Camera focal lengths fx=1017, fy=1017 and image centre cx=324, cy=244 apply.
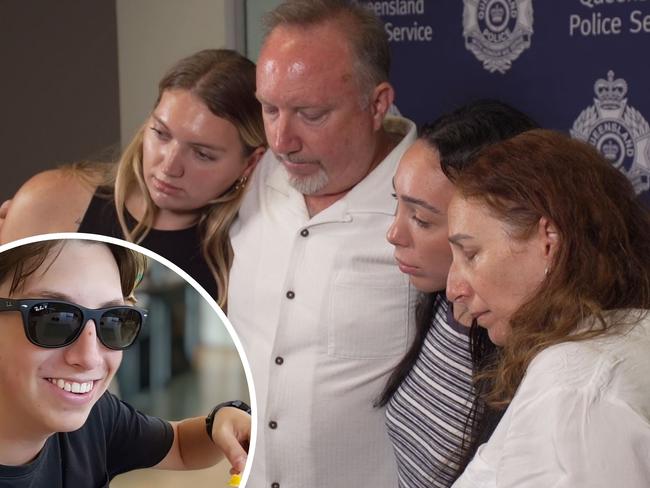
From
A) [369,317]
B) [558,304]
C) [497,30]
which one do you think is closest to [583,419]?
[558,304]

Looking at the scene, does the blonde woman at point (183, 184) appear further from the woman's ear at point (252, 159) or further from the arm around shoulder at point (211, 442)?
the arm around shoulder at point (211, 442)

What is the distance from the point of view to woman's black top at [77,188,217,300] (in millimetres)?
1879

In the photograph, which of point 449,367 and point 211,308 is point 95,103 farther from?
point 211,308

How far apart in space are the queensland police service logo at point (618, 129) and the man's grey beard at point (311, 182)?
44.5 inches

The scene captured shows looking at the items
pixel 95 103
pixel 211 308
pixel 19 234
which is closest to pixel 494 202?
pixel 211 308

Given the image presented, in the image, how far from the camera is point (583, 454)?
3.26 feet

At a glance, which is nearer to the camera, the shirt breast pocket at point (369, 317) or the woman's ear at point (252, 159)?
the shirt breast pocket at point (369, 317)

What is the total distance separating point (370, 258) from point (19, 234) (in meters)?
0.65

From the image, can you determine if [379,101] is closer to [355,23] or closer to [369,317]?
[355,23]

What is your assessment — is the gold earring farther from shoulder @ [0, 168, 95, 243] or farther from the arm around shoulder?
the arm around shoulder

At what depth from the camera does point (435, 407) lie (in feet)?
5.14

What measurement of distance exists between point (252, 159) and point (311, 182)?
146 millimetres

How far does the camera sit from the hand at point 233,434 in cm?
77

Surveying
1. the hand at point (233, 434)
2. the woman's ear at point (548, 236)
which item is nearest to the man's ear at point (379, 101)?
the woman's ear at point (548, 236)
